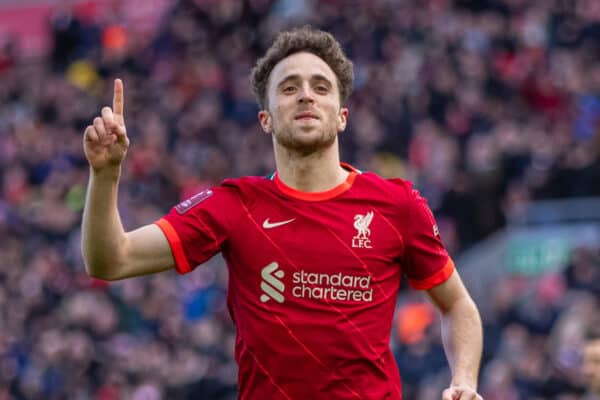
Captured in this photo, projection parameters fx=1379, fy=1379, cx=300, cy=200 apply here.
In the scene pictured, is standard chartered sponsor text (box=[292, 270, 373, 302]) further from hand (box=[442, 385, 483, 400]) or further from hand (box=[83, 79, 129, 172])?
hand (box=[83, 79, 129, 172])

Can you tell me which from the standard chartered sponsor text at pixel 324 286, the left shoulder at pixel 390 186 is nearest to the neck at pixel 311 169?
the left shoulder at pixel 390 186

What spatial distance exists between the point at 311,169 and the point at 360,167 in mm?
9498

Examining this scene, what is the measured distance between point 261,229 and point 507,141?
9.38 metres

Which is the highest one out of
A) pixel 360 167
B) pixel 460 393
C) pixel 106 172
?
pixel 106 172

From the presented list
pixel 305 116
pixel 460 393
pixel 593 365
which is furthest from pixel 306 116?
pixel 593 365

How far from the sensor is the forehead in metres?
5.16

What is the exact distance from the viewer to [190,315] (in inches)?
561

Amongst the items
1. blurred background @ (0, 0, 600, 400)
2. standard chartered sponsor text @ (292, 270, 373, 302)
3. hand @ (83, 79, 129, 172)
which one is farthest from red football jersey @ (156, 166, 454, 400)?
blurred background @ (0, 0, 600, 400)

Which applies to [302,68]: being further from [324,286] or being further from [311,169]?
[324,286]

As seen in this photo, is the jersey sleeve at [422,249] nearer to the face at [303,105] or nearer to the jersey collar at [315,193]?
the jersey collar at [315,193]

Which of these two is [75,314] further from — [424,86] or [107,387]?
[424,86]

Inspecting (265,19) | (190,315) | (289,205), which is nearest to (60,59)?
(265,19)

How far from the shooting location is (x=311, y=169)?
202 inches

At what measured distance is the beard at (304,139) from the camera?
505cm
